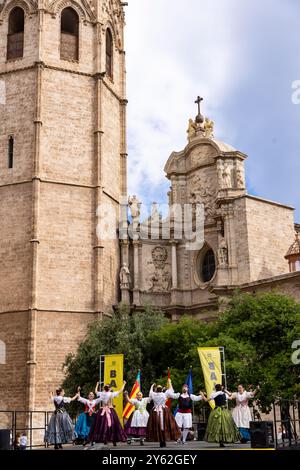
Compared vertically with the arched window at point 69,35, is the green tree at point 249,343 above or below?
below

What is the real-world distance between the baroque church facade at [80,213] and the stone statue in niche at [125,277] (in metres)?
0.05

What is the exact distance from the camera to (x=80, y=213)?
1190 inches

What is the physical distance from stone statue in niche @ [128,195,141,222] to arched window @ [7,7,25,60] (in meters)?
8.48

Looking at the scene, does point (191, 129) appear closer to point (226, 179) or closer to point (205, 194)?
point (205, 194)

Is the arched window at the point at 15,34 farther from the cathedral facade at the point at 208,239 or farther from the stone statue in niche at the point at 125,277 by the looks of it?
the stone statue in niche at the point at 125,277

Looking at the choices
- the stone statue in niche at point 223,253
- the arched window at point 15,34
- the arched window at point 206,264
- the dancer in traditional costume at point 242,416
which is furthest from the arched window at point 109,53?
the dancer in traditional costume at point 242,416

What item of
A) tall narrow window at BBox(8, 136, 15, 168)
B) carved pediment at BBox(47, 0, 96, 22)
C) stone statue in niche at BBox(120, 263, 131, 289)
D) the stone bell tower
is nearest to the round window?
stone statue in niche at BBox(120, 263, 131, 289)

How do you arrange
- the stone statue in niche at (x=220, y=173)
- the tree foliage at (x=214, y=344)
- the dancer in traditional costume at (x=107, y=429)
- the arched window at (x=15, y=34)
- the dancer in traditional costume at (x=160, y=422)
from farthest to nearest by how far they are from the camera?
the arched window at (x=15, y=34) < the stone statue in niche at (x=220, y=173) < the tree foliage at (x=214, y=344) < the dancer in traditional costume at (x=107, y=429) < the dancer in traditional costume at (x=160, y=422)

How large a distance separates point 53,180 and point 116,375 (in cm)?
1252

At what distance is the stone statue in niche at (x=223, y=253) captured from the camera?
29688 mm

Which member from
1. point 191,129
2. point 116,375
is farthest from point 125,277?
point 116,375

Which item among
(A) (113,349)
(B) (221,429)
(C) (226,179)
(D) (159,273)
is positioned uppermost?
(C) (226,179)

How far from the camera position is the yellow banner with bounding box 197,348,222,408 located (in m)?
18.5

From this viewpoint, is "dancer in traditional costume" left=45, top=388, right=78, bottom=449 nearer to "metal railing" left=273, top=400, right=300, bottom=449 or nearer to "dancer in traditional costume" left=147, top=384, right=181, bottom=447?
"dancer in traditional costume" left=147, top=384, right=181, bottom=447
